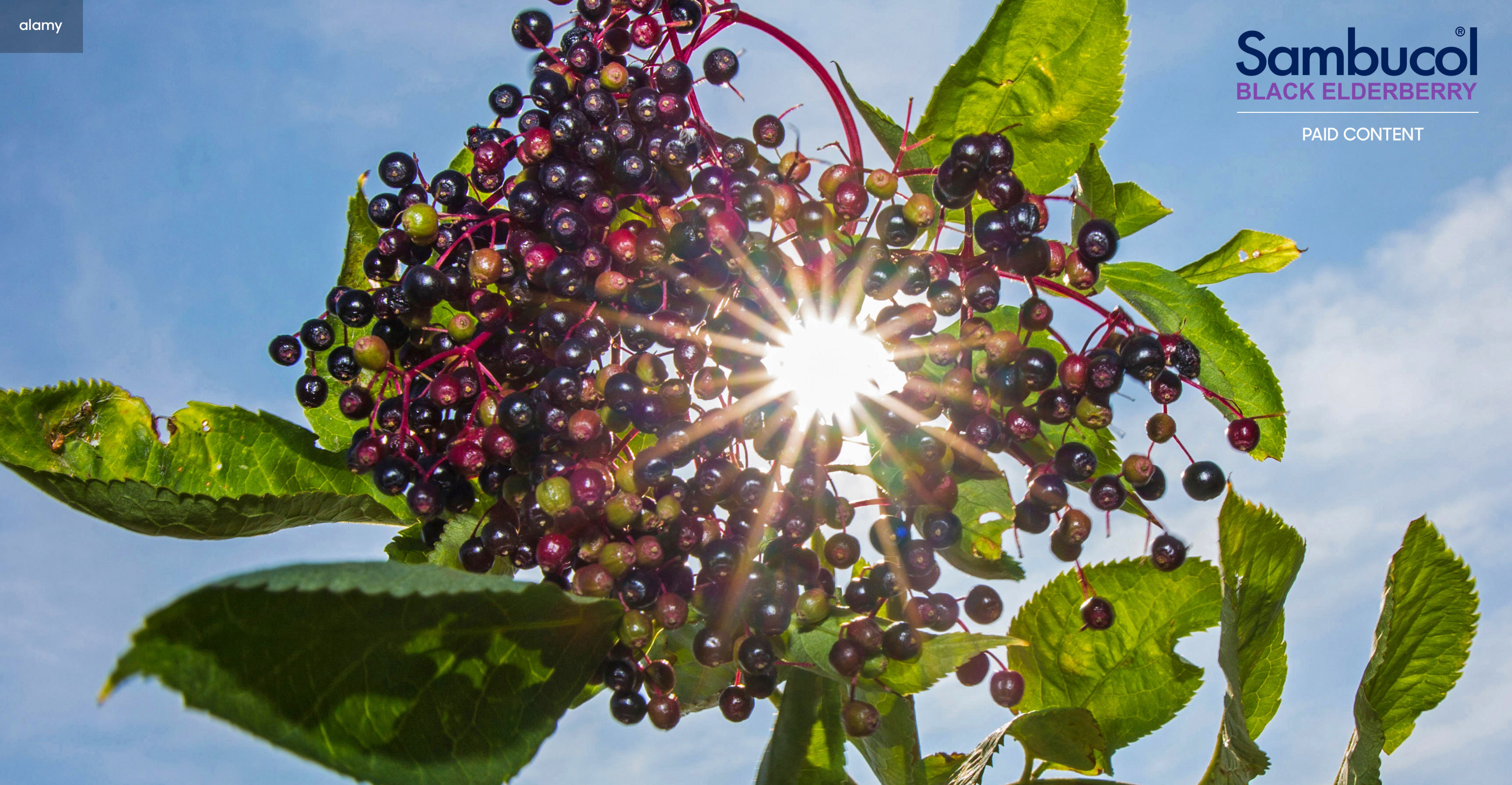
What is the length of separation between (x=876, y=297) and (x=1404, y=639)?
46.4 inches

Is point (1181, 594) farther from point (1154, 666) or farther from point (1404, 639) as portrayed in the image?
point (1404, 639)

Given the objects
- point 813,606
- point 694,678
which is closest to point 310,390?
point 694,678

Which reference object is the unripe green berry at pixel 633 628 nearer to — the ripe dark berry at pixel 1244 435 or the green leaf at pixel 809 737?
the green leaf at pixel 809 737

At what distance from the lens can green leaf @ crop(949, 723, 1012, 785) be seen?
1.67m

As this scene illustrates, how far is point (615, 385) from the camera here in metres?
1.37

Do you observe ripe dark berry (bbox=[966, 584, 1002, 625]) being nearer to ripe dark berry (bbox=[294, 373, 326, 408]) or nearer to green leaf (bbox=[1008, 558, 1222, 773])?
green leaf (bbox=[1008, 558, 1222, 773])

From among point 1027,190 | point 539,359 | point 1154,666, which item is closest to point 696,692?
point 539,359

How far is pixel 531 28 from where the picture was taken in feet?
5.69

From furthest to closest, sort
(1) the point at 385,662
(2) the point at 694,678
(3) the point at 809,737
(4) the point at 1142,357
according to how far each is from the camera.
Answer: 1. (2) the point at 694,678
2. (3) the point at 809,737
3. (4) the point at 1142,357
4. (1) the point at 385,662

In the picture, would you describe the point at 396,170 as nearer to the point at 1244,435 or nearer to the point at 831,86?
the point at 831,86

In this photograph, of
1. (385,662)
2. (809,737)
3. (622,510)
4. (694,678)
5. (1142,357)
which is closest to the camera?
(385,662)

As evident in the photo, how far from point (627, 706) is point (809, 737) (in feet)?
1.04

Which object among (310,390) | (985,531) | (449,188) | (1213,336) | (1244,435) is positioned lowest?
(985,531)

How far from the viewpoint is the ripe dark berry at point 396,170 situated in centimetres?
172
